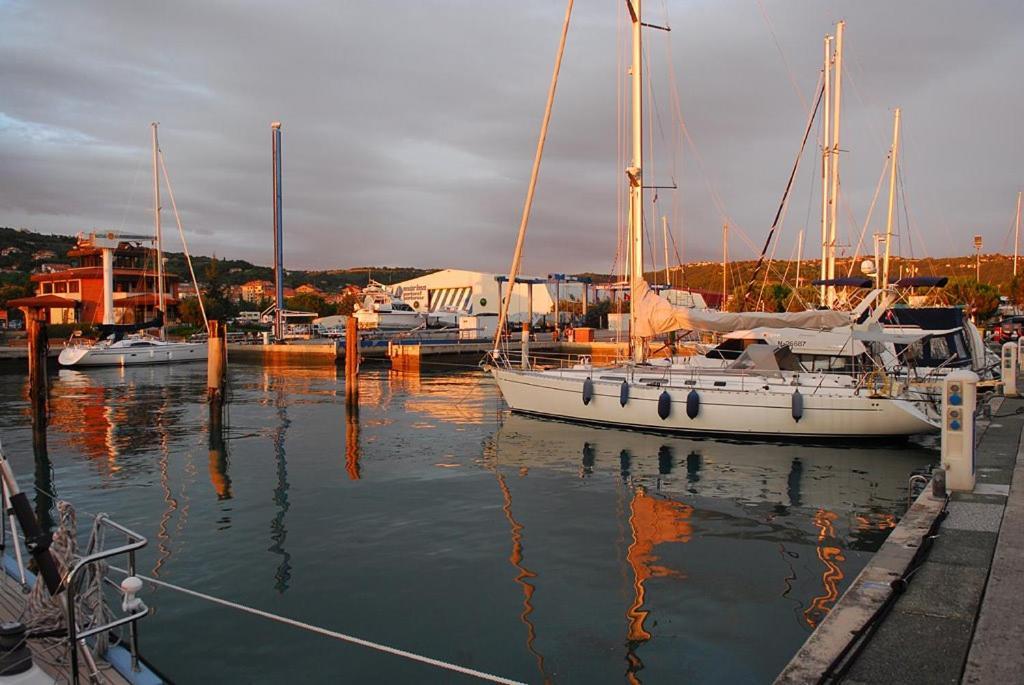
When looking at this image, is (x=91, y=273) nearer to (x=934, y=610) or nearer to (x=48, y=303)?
(x=48, y=303)

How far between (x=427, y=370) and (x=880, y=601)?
141 ft

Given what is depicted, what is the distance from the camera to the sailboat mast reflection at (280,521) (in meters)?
9.77

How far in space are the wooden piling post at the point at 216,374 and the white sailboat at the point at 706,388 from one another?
9151 millimetres

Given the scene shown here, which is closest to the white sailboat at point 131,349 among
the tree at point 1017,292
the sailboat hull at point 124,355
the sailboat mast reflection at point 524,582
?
the sailboat hull at point 124,355

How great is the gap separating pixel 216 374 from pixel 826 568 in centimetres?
2097

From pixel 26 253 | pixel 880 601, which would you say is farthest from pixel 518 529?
pixel 26 253

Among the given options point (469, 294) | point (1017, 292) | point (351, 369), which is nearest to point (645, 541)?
point (351, 369)

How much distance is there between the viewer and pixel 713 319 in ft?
69.6

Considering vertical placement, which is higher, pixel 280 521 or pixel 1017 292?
pixel 1017 292

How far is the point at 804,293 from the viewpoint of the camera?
65.4m

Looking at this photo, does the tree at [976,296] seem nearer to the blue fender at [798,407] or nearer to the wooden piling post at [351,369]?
the blue fender at [798,407]

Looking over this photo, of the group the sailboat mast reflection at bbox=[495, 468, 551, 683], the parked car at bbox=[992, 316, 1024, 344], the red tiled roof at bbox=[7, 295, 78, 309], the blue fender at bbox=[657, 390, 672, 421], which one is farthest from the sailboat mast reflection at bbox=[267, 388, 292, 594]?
the red tiled roof at bbox=[7, 295, 78, 309]

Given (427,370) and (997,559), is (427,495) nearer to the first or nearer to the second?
(997,559)

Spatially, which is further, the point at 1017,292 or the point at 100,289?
the point at 1017,292
